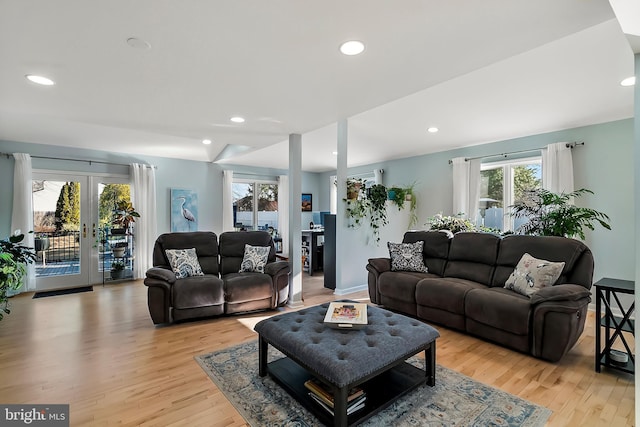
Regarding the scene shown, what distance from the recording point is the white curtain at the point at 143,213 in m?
5.66

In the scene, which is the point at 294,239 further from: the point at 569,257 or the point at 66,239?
the point at 66,239

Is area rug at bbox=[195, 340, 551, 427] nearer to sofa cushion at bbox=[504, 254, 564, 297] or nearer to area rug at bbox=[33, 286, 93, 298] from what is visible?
sofa cushion at bbox=[504, 254, 564, 297]

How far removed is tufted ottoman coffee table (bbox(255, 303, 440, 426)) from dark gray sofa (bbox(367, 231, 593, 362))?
3.38 feet

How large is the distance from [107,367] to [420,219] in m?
5.25

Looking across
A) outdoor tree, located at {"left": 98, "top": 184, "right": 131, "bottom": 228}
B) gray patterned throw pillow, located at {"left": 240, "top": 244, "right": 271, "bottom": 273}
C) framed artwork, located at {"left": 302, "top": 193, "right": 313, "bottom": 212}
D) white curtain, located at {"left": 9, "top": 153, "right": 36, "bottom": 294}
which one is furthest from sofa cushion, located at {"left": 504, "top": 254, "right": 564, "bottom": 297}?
white curtain, located at {"left": 9, "top": 153, "right": 36, "bottom": 294}

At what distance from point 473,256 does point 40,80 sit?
14.9ft

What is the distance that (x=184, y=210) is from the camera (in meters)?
6.29

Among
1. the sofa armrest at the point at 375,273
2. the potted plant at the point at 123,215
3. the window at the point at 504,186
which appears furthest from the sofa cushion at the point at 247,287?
the window at the point at 504,186

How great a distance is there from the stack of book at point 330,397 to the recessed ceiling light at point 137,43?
2400mm

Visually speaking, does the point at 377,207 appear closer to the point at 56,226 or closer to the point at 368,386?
the point at 368,386

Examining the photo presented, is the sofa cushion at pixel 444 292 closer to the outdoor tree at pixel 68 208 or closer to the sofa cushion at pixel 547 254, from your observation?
the sofa cushion at pixel 547 254

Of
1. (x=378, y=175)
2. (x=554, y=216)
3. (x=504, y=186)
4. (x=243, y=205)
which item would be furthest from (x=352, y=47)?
(x=243, y=205)

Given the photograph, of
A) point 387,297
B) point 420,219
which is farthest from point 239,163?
point 387,297

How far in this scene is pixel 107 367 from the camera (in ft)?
8.11
